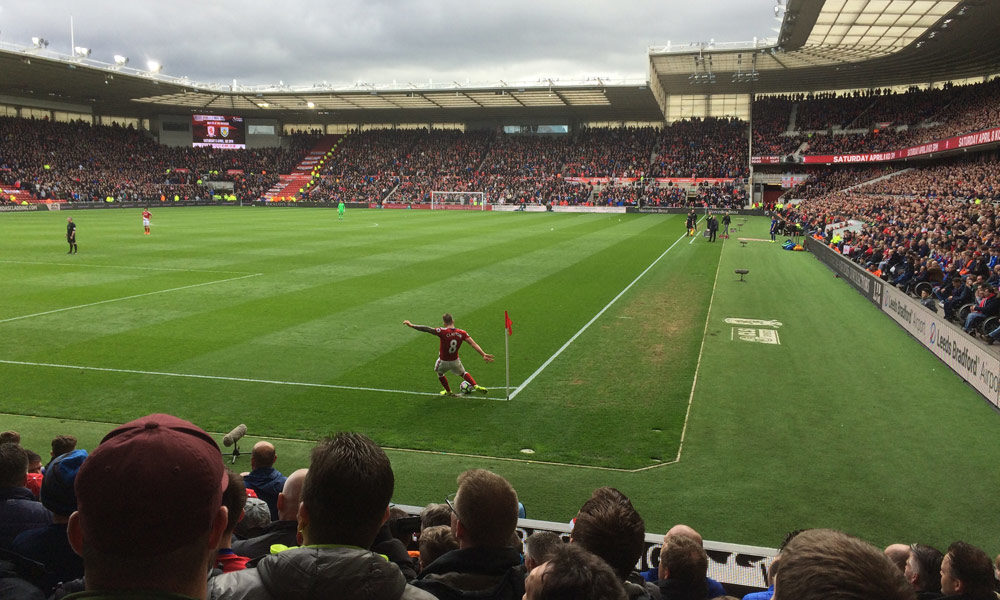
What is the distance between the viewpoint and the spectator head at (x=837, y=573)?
1.98 meters

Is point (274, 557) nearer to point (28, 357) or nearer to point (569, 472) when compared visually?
point (569, 472)

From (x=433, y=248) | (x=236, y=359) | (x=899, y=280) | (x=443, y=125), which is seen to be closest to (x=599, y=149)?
(x=443, y=125)

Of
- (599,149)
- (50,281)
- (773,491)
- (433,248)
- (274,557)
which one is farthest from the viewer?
(599,149)

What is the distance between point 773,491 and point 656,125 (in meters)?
84.7

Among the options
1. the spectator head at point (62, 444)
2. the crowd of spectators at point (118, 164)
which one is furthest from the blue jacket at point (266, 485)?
the crowd of spectators at point (118, 164)

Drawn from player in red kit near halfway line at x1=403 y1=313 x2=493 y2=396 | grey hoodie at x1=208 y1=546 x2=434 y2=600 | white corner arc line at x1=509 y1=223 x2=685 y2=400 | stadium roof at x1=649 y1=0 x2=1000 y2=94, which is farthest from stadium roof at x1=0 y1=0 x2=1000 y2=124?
grey hoodie at x1=208 y1=546 x2=434 y2=600

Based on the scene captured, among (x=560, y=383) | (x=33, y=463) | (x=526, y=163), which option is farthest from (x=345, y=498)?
(x=526, y=163)

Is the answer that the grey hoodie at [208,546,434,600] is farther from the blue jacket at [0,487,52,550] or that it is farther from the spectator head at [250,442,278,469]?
the spectator head at [250,442,278,469]

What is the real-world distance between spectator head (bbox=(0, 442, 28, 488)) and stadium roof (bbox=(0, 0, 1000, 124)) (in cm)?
4557

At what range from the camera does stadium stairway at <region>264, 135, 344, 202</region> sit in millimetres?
89000

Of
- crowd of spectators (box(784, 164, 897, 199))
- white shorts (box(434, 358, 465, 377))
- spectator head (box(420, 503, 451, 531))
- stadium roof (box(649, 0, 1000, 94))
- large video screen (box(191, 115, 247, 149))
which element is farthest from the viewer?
large video screen (box(191, 115, 247, 149))

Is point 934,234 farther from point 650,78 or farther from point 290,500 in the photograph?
point 650,78

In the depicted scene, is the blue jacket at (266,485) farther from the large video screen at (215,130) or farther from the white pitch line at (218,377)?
the large video screen at (215,130)

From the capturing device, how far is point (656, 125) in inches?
3474
